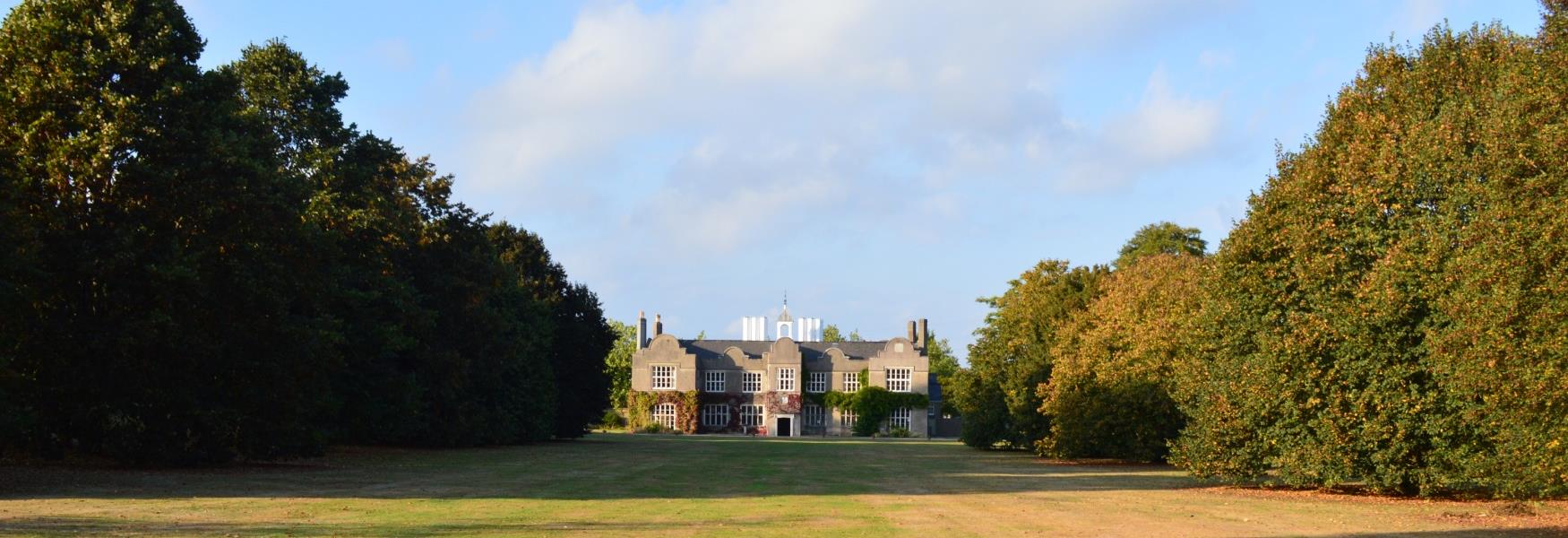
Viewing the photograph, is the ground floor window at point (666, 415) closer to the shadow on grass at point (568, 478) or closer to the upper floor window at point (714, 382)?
the upper floor window at point (714, 382)

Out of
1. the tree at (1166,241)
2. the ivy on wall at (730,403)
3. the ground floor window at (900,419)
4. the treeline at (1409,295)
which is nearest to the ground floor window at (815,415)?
the ivy on wall at (730,403)

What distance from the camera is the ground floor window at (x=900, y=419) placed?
339 feet

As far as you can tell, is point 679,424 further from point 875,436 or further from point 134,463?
point 134,463

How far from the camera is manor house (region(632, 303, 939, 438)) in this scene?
343ft

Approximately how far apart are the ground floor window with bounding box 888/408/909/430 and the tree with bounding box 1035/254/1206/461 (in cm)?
5543

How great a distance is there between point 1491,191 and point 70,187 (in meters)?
27.7

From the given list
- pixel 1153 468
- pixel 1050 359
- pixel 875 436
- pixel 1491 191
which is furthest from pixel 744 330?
pixel 1491 191

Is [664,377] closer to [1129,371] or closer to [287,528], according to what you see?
[1129,371]

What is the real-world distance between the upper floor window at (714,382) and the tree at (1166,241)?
35.3 metres

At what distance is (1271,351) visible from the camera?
88.8 feet

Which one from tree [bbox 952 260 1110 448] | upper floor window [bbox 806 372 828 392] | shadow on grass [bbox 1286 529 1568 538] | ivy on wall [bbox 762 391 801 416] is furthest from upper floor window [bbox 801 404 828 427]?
shadow on grass [bbox 1286 529 1568 538]

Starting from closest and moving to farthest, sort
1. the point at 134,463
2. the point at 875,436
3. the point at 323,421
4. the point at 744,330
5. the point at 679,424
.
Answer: the point at 134,463
the point at 323,421
the point at 875,436
the point at 679,424
the point at 744,330

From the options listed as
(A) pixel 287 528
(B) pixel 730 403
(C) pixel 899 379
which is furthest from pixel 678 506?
(B) pixel 730 403

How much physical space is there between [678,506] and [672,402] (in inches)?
3360
